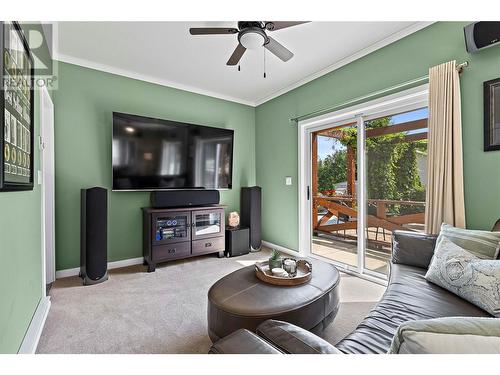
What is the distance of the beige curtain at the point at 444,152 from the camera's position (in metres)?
2.06

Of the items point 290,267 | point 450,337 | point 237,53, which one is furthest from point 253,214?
point 450,337

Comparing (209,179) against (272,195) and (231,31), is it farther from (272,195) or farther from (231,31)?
(231,31)

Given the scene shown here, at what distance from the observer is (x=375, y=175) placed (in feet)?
9.57

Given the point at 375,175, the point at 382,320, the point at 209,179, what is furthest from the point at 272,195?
the point at 382,320

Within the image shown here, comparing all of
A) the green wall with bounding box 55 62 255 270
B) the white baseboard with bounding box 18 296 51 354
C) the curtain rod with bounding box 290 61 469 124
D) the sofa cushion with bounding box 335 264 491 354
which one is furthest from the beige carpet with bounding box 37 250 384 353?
the curtain rod with bounding box 290 61 469 124

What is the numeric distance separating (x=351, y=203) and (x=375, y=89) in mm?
1372

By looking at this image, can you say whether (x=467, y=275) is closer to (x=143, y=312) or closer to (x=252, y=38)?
(x=252, y=38)

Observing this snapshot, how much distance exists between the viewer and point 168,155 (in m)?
3.40

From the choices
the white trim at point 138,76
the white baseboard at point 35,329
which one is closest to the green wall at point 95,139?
the white trim at point 138,76

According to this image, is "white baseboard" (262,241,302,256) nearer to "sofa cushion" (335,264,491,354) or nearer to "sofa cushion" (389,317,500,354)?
"sofa cushion" (335,264,491,354)

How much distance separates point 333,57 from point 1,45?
2970mm

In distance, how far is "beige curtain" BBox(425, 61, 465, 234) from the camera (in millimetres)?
2062

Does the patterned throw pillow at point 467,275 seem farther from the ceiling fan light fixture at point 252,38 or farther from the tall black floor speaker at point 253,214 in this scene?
the tall black floor speaker at point 253,214

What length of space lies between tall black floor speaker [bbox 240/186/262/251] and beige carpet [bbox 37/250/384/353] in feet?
3.25
